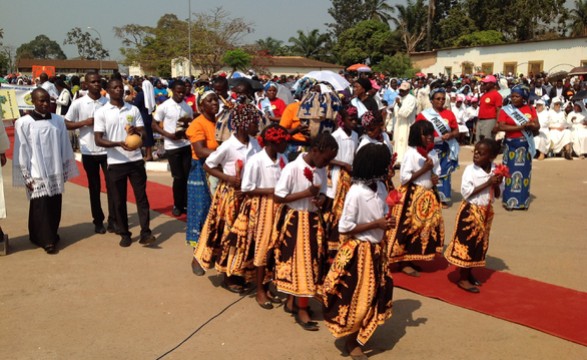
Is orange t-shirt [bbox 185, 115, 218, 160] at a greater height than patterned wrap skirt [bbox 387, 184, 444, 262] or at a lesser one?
greater

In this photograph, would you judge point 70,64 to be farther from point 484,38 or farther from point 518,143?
point 518,143

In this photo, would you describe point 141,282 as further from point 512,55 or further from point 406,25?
point 406,25

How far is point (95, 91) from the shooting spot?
7617 mm

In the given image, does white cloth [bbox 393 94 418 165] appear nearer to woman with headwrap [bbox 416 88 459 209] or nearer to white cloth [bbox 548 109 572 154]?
woman with headwrap [bbox 416 88 459 209]

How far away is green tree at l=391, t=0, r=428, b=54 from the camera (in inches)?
2082

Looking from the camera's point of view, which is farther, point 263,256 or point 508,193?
point 508,193

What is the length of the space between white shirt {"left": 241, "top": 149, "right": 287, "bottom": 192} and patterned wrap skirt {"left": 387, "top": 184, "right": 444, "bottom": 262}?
5.59ft

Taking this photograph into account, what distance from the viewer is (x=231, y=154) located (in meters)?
5.41

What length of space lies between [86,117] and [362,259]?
4951 mm

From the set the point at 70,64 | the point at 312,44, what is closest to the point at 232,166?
the point at 312,44

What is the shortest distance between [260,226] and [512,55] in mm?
33791

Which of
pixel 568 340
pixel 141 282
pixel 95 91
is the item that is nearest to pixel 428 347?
pixel 568 340

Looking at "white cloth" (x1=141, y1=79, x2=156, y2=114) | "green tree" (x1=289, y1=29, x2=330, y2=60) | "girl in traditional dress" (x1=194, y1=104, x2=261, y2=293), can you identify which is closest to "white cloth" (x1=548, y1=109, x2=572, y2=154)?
"white cloth" (x1=141, y1=79, x2=156, y2=114)

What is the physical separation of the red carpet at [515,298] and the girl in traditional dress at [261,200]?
5.16ft
